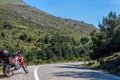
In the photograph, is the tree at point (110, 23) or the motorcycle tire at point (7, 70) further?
the tree at point (110, 23)

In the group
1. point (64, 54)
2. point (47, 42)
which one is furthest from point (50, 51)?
point (47, 42)

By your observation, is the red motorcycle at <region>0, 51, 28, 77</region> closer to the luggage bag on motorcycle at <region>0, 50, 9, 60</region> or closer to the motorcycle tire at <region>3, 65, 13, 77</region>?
the motorcycle tire at <region>3, 65, 13, 77</region>

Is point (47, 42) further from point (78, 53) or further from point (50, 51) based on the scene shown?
point (50, 51)

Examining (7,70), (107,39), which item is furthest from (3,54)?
(107,39)

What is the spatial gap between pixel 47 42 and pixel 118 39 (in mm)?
130070

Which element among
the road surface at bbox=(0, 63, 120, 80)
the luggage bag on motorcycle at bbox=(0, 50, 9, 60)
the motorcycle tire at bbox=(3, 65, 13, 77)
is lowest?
the road surface at bbox=(0, 63, 120, 80)

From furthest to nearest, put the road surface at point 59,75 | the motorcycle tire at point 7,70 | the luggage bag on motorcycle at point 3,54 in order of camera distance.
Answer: the motorcycle tire at point 7,70, the luggage bag on motorcycle at point 3,54, the road surface at point 59,75

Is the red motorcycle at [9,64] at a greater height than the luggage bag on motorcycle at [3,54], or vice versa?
the luggage bag on motorcycle at [3,54]

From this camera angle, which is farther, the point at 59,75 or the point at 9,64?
the point at 59,75

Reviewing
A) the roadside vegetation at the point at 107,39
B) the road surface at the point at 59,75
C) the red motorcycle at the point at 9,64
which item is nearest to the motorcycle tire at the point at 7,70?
the red motorcycle at the point at 9,64

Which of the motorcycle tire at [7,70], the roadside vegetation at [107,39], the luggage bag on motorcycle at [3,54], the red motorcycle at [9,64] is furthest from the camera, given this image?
the roadside vegetation at [107,39]

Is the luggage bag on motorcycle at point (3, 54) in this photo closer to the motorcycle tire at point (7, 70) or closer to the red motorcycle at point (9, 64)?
the red motorcycle at point (9, 64)

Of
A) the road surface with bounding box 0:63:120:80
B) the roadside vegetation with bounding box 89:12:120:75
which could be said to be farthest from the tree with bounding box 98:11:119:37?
the road surface with bounding box 0:63:120:80

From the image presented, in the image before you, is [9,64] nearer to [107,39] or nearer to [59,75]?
[59,75]
